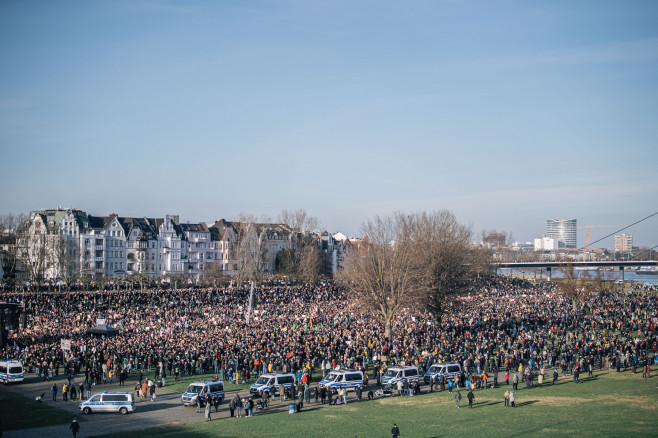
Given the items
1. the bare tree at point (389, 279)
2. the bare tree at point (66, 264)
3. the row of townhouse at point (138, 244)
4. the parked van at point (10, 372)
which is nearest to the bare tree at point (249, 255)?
the row of townhouse at point (138, 244)

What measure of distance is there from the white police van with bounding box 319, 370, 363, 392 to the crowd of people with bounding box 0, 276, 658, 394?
3805mm

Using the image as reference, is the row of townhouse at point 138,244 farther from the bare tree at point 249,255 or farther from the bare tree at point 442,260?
the bare tree at point 442,260

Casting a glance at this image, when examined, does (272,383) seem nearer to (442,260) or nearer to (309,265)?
(442,260)

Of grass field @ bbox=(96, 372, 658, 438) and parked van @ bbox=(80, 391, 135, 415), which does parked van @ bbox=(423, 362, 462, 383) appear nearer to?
grass field @ bbox=(96, 372, 658, 438)

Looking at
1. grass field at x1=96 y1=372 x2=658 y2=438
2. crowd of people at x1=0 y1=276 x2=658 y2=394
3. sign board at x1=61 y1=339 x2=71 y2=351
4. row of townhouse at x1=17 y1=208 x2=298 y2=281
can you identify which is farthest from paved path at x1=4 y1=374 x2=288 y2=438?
row of townhouse at x1=17 y1=208 x2=298 y2=281

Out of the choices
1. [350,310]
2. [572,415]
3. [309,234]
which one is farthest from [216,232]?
[572,415]

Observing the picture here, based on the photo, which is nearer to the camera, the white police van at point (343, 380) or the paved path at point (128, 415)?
the paved path at point (128, 415)

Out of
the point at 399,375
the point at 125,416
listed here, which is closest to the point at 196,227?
the point at 399,375

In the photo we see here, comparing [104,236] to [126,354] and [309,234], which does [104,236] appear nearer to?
[309,234]

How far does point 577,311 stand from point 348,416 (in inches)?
1730

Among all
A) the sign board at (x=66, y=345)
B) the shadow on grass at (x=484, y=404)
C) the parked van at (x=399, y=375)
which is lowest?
the shadow on grass at (x=484, y=404)

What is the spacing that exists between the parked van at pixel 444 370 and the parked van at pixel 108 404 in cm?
1625

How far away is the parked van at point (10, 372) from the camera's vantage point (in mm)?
37125

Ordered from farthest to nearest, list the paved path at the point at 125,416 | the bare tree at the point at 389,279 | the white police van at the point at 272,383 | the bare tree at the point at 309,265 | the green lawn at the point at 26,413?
the bare tree at the point at 309,265
the bare tree at the point at 389,279
the white police van at the point at 272,383
the green lawn at the point at 26,413
the paved path at the point at 125,416
